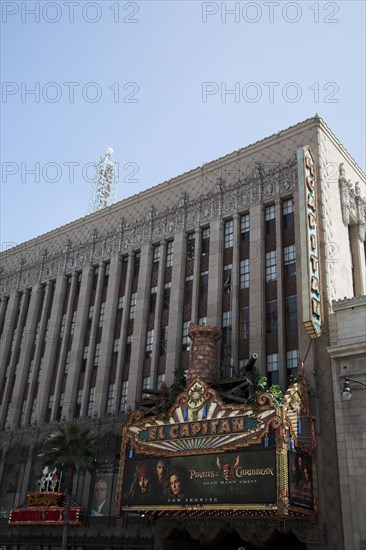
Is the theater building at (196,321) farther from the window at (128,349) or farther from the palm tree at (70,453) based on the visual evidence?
the palm tree at (70,453)

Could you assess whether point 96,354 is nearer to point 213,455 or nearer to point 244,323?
point 244,323

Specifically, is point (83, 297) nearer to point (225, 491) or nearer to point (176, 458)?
point (176, 458)

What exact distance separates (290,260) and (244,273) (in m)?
3.87

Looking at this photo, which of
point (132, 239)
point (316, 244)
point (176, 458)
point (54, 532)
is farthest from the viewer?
point (132, 239)

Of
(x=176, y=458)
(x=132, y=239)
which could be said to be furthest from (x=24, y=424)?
(x=176, y=458)

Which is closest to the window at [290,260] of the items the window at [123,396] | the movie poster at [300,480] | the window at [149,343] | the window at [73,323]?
the window at [149,343]

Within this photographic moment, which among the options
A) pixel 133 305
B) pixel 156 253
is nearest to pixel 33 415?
pixel 133 305

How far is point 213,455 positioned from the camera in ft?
109

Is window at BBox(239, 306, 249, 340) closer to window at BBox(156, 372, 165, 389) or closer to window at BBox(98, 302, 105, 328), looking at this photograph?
A: window at BBox(156, 372, 165, 389)

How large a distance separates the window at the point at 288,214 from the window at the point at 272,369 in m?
9.81

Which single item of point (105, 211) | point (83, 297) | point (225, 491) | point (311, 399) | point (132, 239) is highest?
point (105, 211)

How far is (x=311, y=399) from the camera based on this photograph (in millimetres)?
35188

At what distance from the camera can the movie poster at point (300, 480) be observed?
100.0 feet

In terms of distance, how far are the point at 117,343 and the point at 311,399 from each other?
1983cm
